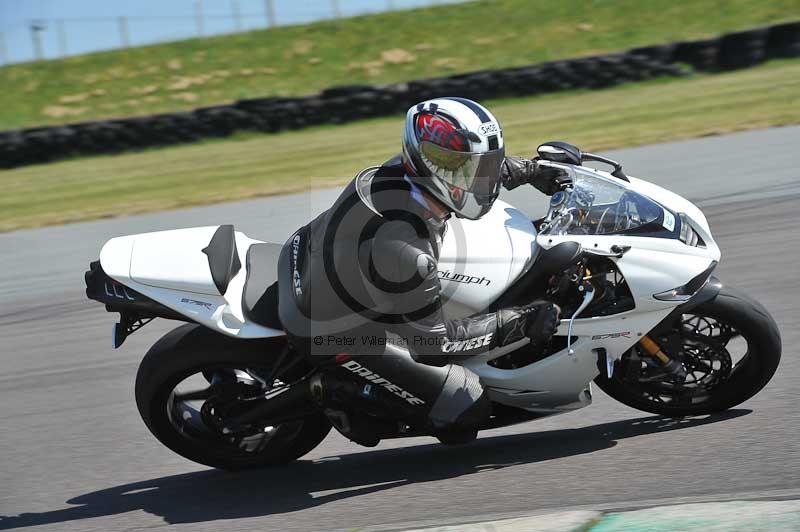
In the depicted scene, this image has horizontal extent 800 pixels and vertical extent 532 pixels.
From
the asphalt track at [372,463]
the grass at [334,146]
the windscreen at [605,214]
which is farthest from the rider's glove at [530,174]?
the grass at [334,146]

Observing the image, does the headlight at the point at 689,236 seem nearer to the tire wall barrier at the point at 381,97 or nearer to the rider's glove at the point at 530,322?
the rider's glove at the point at 530,322

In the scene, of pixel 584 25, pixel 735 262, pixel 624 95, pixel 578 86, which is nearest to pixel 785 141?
Answer: pixel 735 262

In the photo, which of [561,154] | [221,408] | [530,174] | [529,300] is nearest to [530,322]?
[529,300]

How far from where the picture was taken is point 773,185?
28.8ft

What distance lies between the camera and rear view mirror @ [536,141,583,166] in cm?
462

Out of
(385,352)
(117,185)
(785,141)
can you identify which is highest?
(385,352)

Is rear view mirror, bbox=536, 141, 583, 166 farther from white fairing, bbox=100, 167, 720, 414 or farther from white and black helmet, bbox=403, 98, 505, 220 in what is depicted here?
white and black helmet, bbox=403, 98, 505, 220

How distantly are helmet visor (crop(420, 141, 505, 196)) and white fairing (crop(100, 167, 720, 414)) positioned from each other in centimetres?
34

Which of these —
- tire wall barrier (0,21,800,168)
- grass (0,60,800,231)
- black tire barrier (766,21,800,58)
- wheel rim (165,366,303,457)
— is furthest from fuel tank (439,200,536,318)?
black tire barrier (766,21,800,58)

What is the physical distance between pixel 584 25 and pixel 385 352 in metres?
20.8

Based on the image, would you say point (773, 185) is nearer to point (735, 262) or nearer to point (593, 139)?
point (735, 262)

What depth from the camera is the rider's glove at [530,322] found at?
13.3 feet

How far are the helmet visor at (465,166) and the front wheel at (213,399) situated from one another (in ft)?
3.63

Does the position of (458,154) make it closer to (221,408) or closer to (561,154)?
(561,154)
